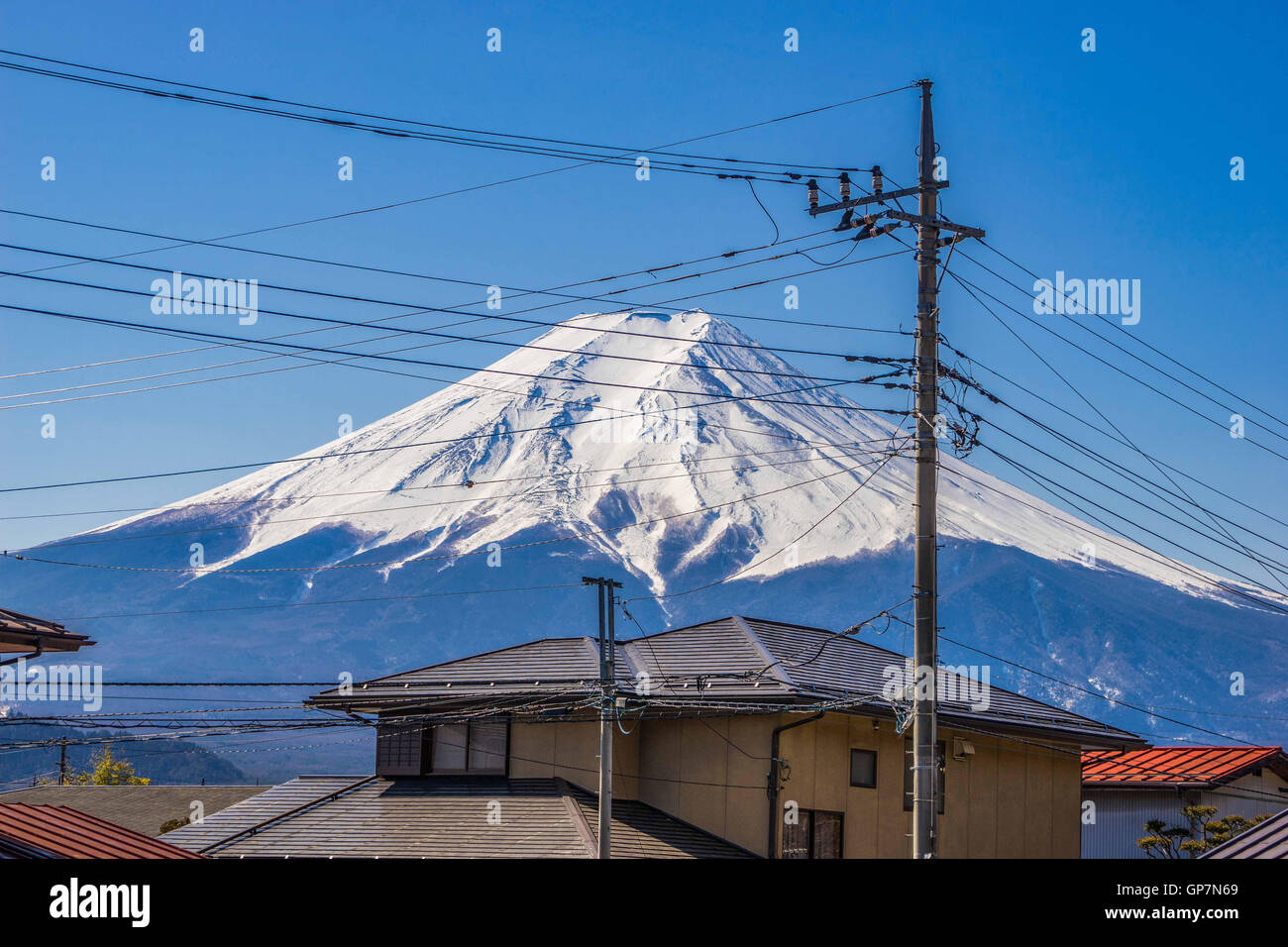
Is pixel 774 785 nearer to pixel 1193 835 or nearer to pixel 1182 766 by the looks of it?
pixel 1193 835

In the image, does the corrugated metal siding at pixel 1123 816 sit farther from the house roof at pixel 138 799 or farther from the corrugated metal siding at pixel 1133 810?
the house roof at pixel 138 799

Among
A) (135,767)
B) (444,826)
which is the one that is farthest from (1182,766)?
(135,767)

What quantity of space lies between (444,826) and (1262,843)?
1666cm

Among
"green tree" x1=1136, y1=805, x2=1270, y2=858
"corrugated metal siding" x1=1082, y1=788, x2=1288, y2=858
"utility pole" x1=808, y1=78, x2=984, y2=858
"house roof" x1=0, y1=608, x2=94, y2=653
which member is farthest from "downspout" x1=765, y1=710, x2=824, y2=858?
"corrugated metal siding" x1=1082, y1=788, x2=1288, y2=858

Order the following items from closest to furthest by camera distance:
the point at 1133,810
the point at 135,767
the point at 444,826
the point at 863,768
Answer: the point at 444,826 → the point at 863,768 → the point at 1133,810 → the point at 135,767

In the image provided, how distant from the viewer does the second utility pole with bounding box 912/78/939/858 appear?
16219 millimetres

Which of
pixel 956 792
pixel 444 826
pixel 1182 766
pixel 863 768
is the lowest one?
pixel 1182 766

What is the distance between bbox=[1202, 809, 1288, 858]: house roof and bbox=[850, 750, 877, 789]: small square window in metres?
14.0

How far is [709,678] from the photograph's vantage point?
26.4 m

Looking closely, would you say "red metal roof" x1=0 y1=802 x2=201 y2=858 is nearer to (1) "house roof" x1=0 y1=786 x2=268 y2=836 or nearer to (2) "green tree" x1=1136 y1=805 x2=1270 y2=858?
(2) "green tree" x1=1136 y1=805 x2=1270 y2=858

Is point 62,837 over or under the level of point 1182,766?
over

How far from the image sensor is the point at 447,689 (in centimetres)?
2795
